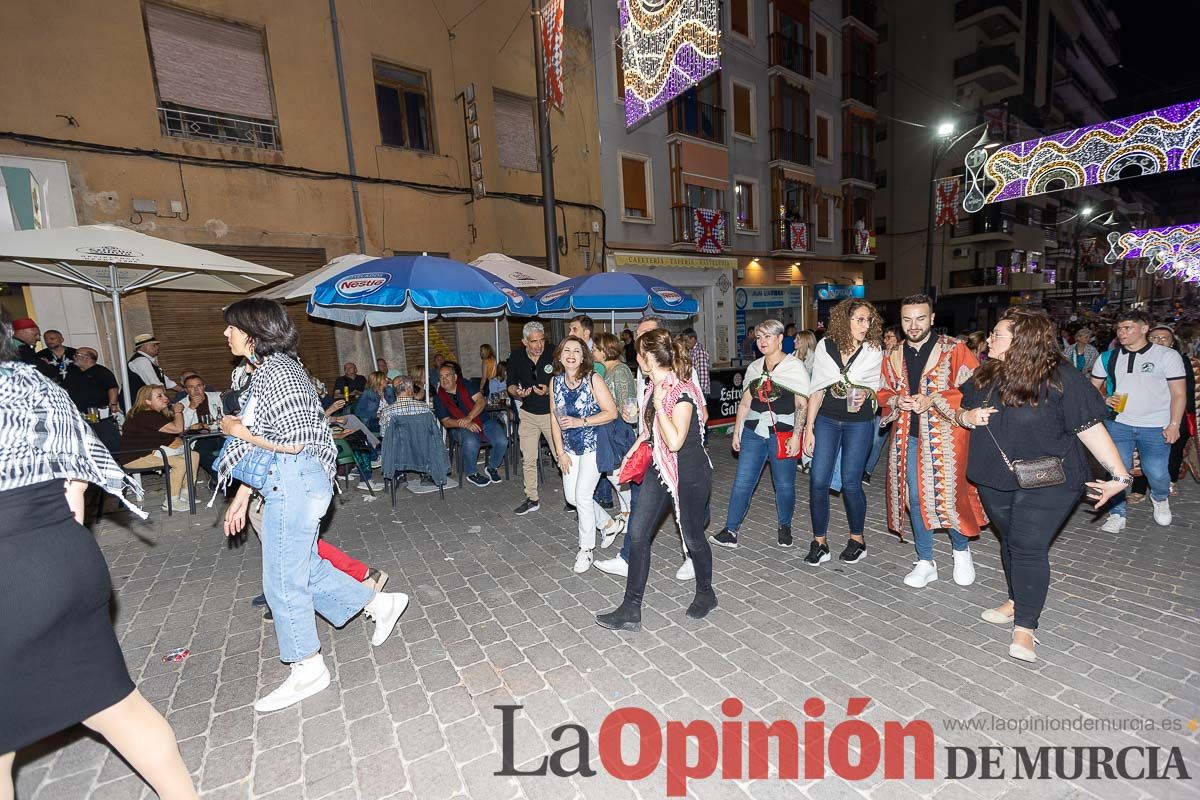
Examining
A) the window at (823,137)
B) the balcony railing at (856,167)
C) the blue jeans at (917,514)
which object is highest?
the window at (823,137)

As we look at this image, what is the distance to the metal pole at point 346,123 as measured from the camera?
1122cm

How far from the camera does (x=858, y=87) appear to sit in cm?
2536

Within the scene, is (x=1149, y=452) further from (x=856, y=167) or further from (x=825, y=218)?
(x=856, y=167)

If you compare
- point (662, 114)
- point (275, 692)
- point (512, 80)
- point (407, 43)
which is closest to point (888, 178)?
point (662, 114)

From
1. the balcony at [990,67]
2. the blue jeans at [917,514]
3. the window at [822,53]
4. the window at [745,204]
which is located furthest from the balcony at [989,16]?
the blue jeans at [917,514]

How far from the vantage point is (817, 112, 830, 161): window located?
24250 mm

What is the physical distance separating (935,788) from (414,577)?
12.7ft

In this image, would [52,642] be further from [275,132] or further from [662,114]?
[662,114]

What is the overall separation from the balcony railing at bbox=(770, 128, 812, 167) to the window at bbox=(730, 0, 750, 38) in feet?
12.2

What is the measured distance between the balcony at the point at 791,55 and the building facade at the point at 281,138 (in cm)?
1011

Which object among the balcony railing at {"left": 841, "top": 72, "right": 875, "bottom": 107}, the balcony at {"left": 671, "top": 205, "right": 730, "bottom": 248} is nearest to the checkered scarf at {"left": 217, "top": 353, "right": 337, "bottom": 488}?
the balcony at {"left": 671, "top": 205, "right": 730, "bottom": 248}

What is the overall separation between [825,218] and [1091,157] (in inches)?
711

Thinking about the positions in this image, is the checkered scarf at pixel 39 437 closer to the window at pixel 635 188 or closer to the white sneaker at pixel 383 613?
the white sneaker at pixel 383 613

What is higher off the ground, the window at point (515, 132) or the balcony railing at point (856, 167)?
the balcony railing at point (856, 167)
